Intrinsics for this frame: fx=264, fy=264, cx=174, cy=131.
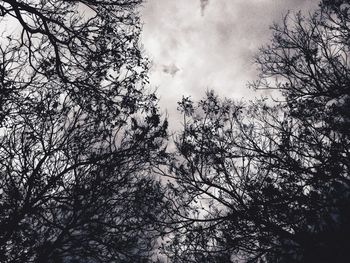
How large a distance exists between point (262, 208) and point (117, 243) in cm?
418

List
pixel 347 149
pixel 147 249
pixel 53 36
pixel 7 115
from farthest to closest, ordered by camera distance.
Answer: pixel 147 249, pixel 347 149, pixel 7 115, pixel 53 36

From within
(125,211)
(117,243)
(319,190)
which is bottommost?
(117,243)

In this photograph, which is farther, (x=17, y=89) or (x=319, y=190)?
(x=319, y=190)

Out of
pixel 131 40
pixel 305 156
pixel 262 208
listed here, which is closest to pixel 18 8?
pixel 131 40

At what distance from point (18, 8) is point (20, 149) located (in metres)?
3.99

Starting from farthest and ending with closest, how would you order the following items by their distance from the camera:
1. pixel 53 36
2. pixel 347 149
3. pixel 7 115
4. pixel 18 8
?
pixel 347 149 < pixel 7 115 < pixel 53 36 < pixel 18 8

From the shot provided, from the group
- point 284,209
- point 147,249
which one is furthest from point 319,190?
point 147,249

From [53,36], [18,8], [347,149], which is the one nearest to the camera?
[18,8]

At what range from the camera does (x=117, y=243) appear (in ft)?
24.8

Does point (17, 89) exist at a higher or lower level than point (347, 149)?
higher

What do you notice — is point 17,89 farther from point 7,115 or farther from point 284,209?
point 284,209

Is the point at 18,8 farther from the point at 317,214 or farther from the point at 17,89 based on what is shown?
the point at 317,214

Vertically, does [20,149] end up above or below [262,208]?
above

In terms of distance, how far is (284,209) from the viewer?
22.4 feet
